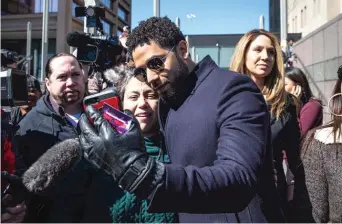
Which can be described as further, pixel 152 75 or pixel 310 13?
pixel 310 13

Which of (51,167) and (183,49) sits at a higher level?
(183,49)

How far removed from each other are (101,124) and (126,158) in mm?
150

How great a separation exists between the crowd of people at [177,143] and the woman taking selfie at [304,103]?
2.83 ft

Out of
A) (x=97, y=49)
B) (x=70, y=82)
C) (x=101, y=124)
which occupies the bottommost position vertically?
(x=101, y=124)

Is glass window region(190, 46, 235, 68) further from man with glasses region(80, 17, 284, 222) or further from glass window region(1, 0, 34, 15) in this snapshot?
glass window region(1, 0, 34, 15)

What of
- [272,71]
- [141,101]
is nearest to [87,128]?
[141,101]

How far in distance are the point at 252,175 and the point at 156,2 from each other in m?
5.50

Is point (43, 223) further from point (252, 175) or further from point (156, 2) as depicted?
point (156, 2)

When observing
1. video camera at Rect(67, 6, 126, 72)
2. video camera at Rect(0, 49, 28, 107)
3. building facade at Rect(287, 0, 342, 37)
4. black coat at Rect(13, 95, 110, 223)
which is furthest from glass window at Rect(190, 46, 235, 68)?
video camera at Rect(0, 49, 28, 107)

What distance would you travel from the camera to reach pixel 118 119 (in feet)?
4.45

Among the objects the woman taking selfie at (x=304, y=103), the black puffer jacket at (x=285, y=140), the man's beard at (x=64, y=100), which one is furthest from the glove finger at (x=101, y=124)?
the woman taking selfie at (x=304, y=103)

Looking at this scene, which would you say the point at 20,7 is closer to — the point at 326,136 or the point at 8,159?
the point at 8,159

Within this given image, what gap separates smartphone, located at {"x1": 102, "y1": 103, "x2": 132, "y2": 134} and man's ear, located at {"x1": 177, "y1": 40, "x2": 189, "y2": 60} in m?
0.51

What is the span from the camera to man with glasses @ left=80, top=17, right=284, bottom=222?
1.27 meters
